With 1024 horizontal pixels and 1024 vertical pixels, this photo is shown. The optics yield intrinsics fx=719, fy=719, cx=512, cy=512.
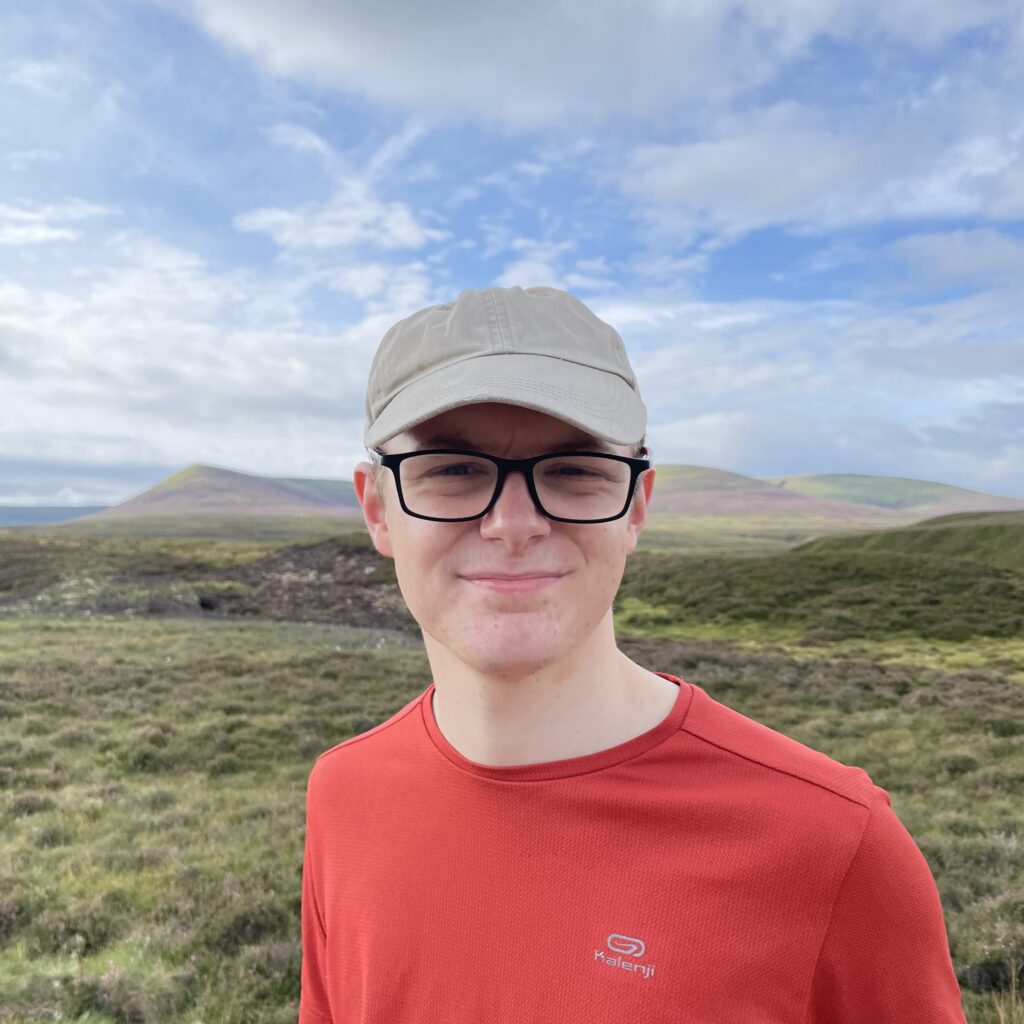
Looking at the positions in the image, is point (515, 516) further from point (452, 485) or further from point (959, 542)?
point (959, 542)

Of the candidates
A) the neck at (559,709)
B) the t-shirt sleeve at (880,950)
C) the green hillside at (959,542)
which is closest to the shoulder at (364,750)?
the neck at (559,709)

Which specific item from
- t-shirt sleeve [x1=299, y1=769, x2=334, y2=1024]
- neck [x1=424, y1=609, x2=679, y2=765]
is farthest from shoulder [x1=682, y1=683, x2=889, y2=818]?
t-shirt sleeve [x1=299, y1=769, x2=334, y2=1024]

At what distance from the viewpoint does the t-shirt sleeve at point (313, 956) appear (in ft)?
7.54

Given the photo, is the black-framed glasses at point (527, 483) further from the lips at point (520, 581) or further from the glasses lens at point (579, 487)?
the lips at point (520, 581)

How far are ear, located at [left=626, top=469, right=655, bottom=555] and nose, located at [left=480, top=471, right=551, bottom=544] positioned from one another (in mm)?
342

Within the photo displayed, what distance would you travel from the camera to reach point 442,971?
5.76ft

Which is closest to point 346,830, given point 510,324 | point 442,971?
point 442,971

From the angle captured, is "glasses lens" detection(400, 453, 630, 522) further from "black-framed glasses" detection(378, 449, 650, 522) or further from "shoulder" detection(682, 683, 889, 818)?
"shoulder" detection(682, 683, 889, 818)

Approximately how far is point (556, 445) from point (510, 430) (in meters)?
0.12

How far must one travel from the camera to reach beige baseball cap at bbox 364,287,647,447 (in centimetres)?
172

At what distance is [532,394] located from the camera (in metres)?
1.69

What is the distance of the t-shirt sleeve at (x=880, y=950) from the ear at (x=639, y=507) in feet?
2.77

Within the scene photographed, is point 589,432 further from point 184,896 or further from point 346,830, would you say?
point 184,896

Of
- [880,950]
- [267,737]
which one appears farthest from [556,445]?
[267,737]
